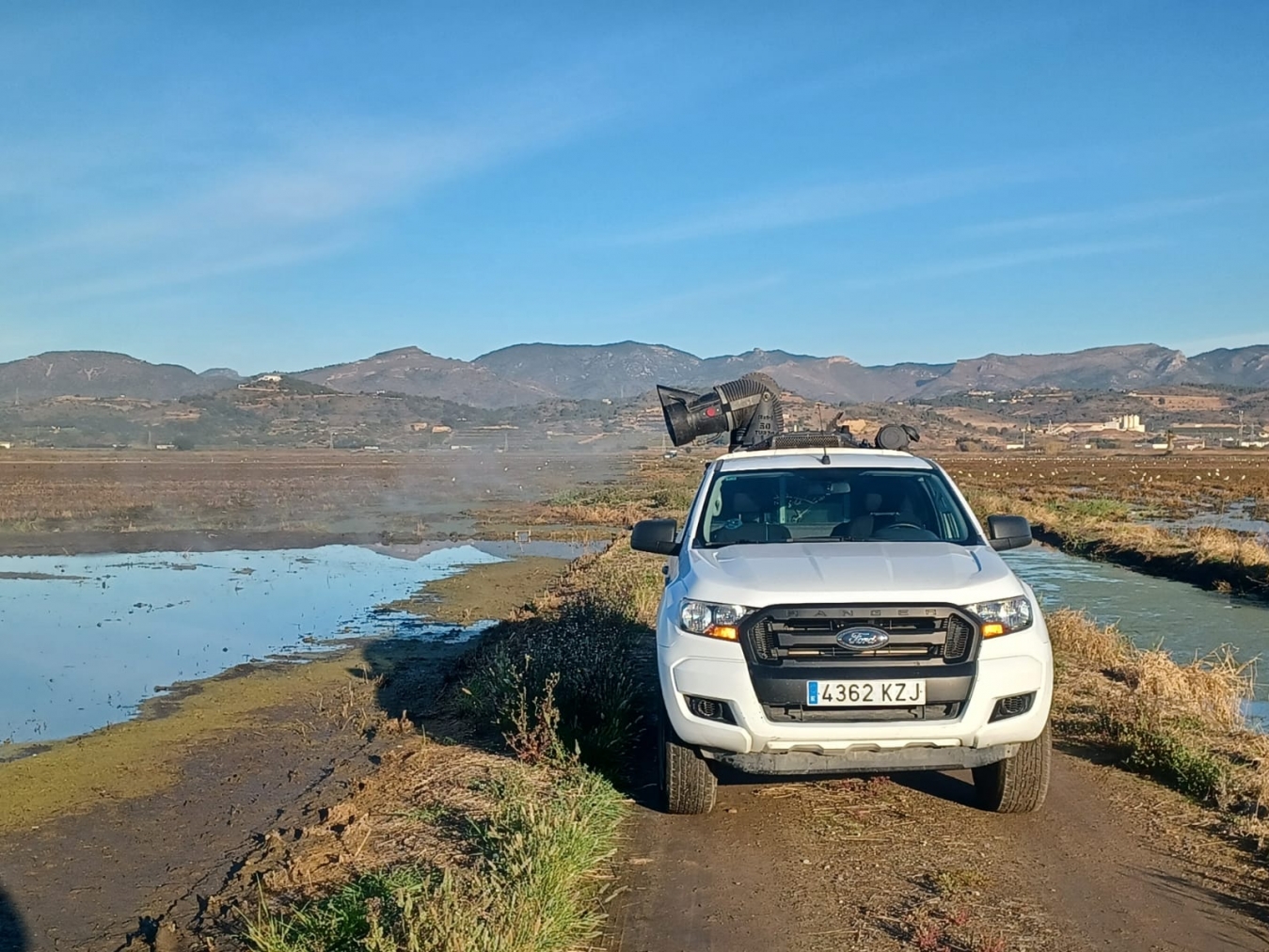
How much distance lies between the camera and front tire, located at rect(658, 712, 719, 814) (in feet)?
21.4

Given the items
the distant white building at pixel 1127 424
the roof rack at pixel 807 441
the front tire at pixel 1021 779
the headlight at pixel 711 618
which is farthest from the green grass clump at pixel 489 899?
the distant white building at pixel 1127 424

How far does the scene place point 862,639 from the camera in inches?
235

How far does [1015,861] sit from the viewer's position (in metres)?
5.97

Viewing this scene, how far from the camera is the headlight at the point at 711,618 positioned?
6121 millimetres

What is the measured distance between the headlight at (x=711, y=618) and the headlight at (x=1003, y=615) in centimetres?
119

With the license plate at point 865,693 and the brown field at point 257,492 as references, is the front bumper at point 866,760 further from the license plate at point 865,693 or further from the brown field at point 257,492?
the brown field at point 257,492

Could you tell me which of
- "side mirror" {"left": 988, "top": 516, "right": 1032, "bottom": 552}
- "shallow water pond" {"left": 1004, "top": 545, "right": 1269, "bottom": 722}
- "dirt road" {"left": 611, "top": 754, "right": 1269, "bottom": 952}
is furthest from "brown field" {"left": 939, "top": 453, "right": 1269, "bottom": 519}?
"dirt road" {"left": 611, "top": 754, "right": 1269, "bottom": 952}

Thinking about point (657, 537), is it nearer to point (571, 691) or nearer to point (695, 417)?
point (571, 691)

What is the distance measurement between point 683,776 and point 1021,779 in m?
1.86

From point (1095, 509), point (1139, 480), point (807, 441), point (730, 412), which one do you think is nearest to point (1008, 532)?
point (807, 441)

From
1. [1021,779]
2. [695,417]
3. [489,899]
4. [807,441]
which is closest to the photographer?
[489,899]

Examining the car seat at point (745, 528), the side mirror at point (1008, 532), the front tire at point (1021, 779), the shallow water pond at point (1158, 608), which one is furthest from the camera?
the shallow water pond at point (1158, 608)

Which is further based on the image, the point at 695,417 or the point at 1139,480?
the point at 1139,480

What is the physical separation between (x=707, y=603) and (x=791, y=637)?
1.59 feet
